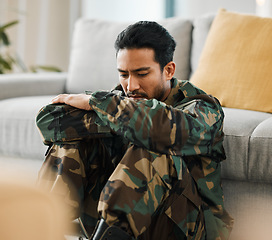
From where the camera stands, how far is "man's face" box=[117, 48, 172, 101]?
137 centimetres

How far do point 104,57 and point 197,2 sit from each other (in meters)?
1.38

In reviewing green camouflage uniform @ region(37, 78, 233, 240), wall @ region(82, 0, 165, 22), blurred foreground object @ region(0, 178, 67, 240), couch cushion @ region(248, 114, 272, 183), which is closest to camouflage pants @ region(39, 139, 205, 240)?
green camouflage uniform @ region(37, 78, 233, 240)

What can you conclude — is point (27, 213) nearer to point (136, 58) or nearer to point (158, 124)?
point (158, 124)


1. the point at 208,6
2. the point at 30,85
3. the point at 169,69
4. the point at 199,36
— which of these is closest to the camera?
the point at 169,69

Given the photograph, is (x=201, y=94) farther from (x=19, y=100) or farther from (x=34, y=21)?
(x=34, y=21)

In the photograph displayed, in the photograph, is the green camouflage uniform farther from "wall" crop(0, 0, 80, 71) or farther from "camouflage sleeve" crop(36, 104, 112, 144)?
"wall" crop(0, 0, 80, 71)

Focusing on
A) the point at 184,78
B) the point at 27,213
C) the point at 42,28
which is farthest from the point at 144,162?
the point at 42,28

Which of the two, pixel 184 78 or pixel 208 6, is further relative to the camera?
pixel 208 6

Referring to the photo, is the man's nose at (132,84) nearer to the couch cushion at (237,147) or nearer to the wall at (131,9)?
the couch cushion at (237,147)

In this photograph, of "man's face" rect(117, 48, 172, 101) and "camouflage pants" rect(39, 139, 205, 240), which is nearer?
"camouflage pants" rect(39, 139, 205, 240)

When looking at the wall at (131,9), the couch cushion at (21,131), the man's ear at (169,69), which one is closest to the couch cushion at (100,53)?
the couch cushion at (21,131)

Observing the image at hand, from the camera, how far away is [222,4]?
3320 millimetres

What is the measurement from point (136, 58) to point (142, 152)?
31 centimetres

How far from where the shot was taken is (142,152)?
121cm
